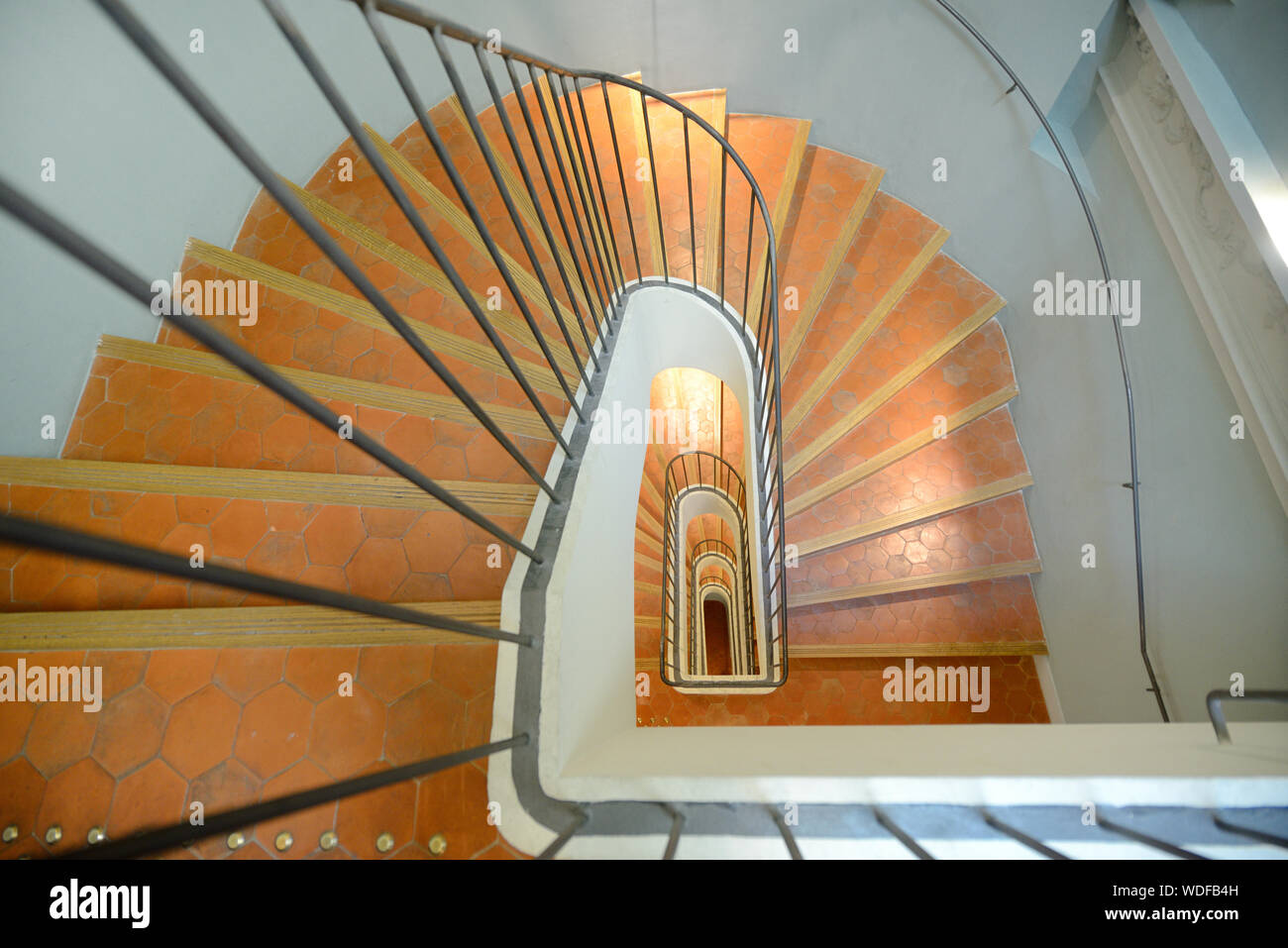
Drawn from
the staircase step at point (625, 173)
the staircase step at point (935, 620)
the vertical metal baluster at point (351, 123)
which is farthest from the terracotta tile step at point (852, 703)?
the vertical metal baluster at point (351, 123)

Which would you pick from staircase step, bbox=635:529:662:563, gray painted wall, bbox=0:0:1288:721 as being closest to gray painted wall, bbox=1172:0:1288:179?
gray painted wall, bbox=0:0:1288:721

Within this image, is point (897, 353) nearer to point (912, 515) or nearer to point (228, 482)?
point (912, 515)

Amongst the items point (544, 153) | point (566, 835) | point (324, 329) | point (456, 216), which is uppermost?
point (544, 153)

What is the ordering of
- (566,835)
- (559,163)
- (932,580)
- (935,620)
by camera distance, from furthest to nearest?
(935,620) < (932,580) < (559,163) < (566,835)

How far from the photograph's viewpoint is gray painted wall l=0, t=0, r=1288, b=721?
6.34ft

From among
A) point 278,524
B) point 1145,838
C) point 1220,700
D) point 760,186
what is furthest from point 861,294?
point 278,524

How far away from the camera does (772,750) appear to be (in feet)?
4.72

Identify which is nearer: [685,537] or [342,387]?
[342,387]

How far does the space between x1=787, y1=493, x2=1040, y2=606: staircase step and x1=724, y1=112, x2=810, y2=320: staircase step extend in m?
1.56

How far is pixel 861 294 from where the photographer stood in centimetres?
364

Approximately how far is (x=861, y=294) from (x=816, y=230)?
494 mm

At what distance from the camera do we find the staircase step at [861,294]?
3.41 m
